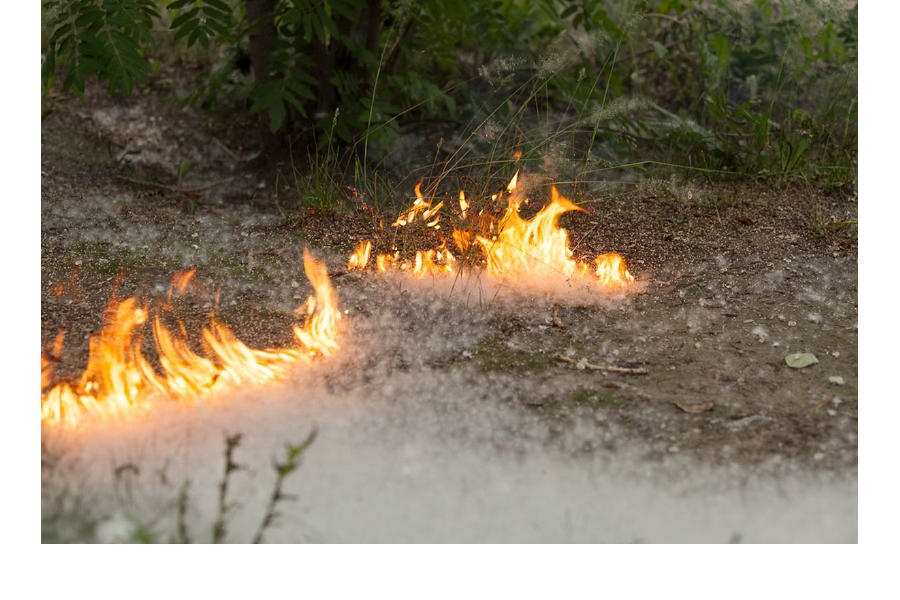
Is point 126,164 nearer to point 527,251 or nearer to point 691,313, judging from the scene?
point 527,251

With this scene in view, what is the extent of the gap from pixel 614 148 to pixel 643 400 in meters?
1.81

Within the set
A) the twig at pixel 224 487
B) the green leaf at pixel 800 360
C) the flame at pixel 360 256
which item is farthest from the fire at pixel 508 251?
the twig at pixel 224 487

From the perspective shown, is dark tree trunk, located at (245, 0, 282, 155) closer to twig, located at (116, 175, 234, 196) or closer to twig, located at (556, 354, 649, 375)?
twig, located at (116, 175, 234, 196)

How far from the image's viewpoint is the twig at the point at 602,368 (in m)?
2.87

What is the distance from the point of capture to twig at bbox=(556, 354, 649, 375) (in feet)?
9.43

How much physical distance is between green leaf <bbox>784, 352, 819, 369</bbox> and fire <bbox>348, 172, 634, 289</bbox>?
27.1 inches

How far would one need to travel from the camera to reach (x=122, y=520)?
222cm

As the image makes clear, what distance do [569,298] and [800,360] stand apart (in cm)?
79

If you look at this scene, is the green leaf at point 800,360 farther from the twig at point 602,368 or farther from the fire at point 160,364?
the fire at point 160,364

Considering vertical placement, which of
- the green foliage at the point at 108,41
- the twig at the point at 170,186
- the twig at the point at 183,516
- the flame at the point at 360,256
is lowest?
the twig at the point at 183,516

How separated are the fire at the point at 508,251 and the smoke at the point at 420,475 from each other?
70 centimetres

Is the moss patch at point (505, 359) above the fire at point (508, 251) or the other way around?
the other way around

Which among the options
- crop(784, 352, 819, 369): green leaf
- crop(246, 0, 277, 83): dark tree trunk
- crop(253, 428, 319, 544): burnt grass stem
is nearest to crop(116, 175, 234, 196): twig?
crop(246, 0, 277, 83): dark tree trunk

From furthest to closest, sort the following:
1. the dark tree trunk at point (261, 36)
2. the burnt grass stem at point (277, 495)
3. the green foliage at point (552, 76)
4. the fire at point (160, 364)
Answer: the dark tree trunk at point (261, 36) < the green foliage at point (552, 76) < the fire at point (160, 364) < the burnt grass stem at point (277, 495)
